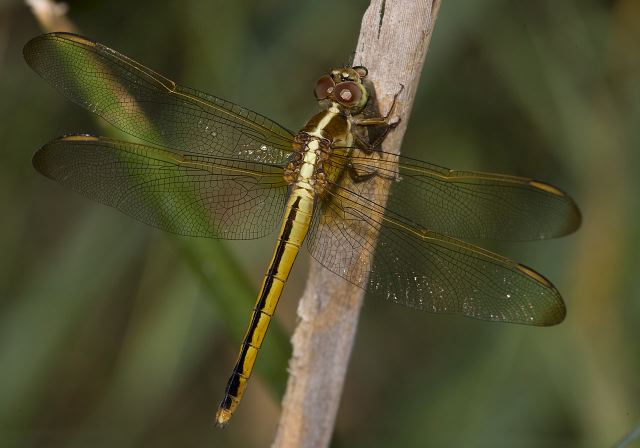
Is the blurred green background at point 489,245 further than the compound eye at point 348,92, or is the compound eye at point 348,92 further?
the blurred green background at point 489,245

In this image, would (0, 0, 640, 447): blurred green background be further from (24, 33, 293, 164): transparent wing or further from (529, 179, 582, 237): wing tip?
(529, 179, 582, 237): wing tip

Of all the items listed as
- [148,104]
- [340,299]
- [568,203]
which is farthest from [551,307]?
[148,104]

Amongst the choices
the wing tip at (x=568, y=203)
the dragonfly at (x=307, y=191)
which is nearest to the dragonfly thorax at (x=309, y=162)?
the dragonfly at (x=307, y=191)

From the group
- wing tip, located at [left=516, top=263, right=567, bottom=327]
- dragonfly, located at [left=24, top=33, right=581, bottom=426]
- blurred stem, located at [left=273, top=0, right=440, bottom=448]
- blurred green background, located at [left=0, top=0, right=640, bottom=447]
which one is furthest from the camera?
blurred green background, located at [left=0, top=0, right=640, bottom=447]

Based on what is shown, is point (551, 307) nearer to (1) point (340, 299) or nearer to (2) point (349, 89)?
Answer: (1) point (340, 299)

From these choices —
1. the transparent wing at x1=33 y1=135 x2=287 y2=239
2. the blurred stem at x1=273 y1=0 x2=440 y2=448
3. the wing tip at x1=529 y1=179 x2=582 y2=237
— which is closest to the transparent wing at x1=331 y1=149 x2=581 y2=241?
the wing tip at x1=529 y1=179 x2=582 y2=237

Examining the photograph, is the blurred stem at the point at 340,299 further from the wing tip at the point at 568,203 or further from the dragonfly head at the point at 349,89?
the wing tip at the point at 568,203
